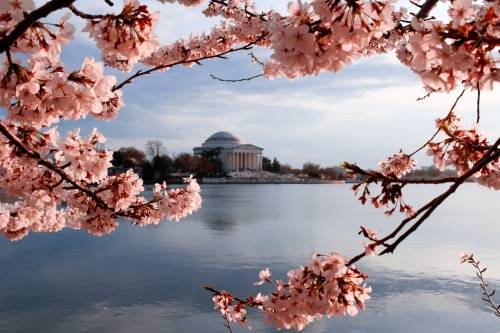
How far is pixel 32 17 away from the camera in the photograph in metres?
1.62

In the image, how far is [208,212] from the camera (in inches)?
1547

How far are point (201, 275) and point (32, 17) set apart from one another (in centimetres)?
1655

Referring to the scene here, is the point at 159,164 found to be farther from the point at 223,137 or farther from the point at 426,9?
the point at 426,9

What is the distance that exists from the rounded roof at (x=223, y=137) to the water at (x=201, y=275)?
85583 millimetres

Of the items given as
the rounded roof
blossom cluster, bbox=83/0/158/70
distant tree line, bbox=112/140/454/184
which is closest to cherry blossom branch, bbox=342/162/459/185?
blossom cluster, bbox=83/0/158/70

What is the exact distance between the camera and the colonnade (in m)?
113

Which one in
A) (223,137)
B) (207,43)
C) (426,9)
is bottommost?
(426,9)

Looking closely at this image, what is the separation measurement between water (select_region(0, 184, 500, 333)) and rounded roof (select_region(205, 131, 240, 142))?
85.6 meters

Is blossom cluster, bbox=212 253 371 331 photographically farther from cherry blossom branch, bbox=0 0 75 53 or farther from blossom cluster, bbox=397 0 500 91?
cherry blossom branch, bbox=0 0 75 53

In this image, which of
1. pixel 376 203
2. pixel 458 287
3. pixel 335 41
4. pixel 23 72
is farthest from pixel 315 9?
pixel 458 287

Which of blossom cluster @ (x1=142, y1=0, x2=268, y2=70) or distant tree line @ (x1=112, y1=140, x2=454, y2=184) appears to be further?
distant tree line @ (x1=112, y1=140, x2=454, y2=184)

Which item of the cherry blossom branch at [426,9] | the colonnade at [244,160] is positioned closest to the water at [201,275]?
the cherry blossom branch at [426,9]

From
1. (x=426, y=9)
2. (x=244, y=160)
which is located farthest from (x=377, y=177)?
(x=244, y=160)

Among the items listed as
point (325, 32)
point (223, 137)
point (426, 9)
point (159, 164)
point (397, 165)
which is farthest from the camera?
point (223, 137)
